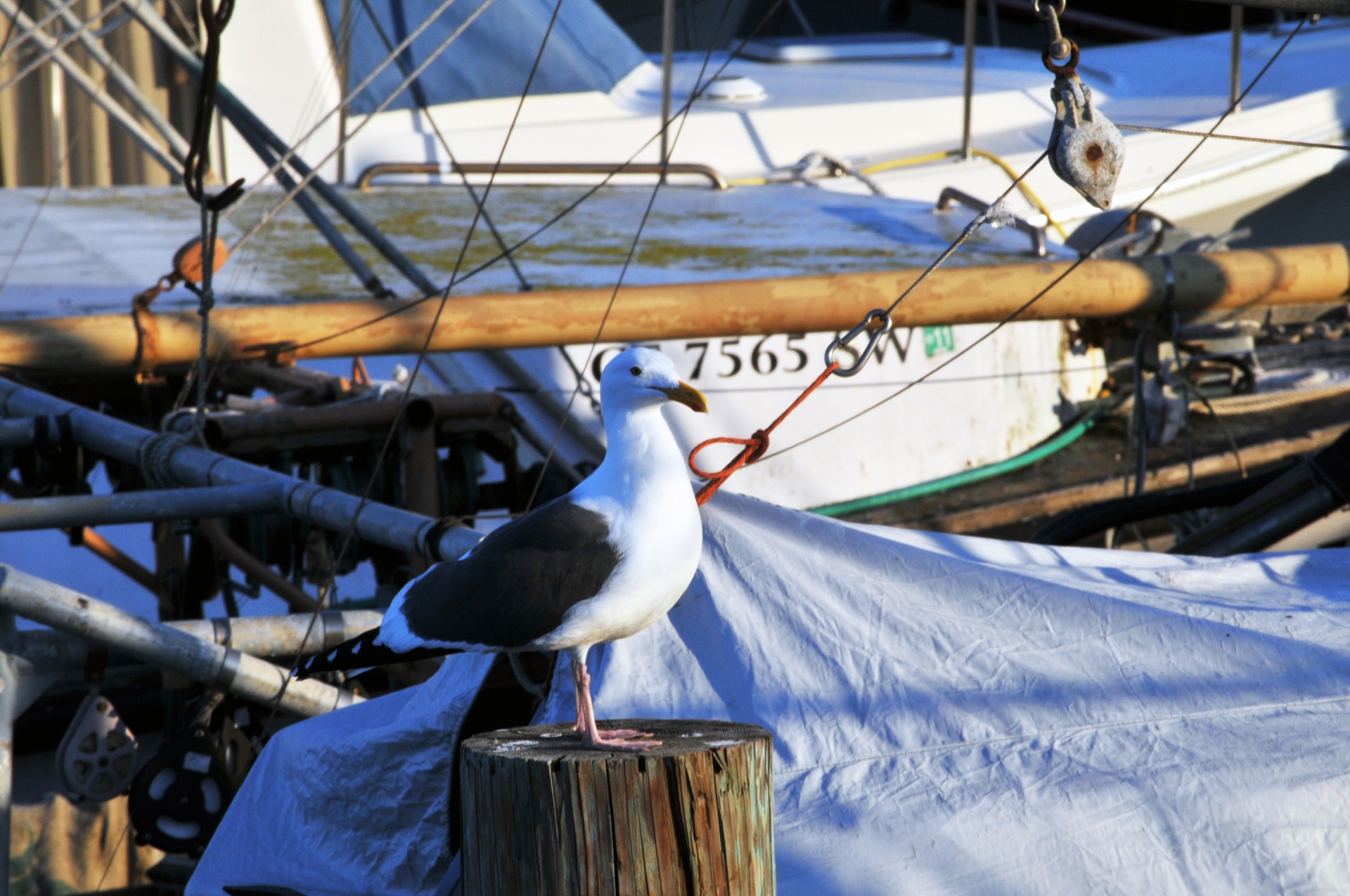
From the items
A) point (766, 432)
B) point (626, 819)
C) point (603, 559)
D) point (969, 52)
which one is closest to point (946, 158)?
point (969, 52)

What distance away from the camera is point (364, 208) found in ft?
20.9

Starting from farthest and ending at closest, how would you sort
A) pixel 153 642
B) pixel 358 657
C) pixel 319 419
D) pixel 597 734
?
pixel 319 419 < pixel 153 642 < pixel 358 657 < pixel 597 734

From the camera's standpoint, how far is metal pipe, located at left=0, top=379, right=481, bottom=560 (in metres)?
3.06

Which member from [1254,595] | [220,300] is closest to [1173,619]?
[1254,595]

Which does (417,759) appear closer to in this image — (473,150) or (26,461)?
(26,461)

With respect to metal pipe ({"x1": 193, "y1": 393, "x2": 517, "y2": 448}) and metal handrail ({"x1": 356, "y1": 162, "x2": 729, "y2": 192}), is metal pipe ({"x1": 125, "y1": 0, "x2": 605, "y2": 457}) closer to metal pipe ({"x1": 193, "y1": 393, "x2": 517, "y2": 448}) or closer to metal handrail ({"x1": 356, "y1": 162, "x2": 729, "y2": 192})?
metal pipe ({"x1": 193, "y1": 393, "x2": 517, "y2": 448})

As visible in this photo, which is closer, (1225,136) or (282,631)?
(1225,136)

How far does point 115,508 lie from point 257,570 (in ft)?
2.35

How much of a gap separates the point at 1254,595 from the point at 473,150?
18.5 ft

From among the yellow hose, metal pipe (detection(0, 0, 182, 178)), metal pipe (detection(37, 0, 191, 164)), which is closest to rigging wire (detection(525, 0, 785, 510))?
metal pipe (detection(37, 0, 191, 164))

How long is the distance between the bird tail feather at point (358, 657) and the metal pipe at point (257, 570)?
1.85m

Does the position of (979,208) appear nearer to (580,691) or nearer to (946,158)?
(946,158)

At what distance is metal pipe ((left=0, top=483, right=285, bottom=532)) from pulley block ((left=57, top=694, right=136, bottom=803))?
1.36 ft

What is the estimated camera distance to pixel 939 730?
216 centimetres
